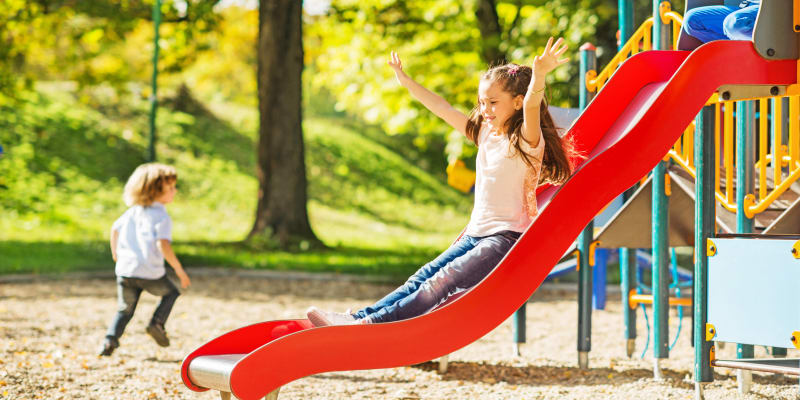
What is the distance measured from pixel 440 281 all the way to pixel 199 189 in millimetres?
18242

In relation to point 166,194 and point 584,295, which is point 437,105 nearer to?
point 584,295

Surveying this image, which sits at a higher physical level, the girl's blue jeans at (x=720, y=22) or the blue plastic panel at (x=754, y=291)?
the girl's blue jeans at (x=720, y=22)

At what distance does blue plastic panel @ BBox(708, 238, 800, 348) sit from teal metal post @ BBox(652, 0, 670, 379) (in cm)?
84

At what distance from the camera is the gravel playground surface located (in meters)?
5.57

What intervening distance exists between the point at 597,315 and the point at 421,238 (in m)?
12.1

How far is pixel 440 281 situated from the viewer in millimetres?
4082

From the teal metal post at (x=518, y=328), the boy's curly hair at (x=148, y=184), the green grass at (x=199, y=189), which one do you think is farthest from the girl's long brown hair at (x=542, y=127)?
the green grass at (x=199, y=189)

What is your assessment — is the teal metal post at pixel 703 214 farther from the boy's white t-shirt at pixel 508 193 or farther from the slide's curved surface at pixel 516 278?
the boy's white t-shirt at pixel 508 193

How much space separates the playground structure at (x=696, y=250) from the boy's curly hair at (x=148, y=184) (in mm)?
2660

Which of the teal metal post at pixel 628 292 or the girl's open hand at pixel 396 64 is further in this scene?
the teal metal post at pixel 628 292

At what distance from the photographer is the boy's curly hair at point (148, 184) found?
654cm

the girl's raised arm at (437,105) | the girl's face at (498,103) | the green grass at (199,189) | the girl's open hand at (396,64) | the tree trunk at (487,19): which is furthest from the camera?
the tree trunk at (487,19)

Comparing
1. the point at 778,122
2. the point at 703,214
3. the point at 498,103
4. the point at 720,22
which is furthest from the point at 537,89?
the point at 778,122

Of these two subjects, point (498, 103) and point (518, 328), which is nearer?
point (498, 103)
